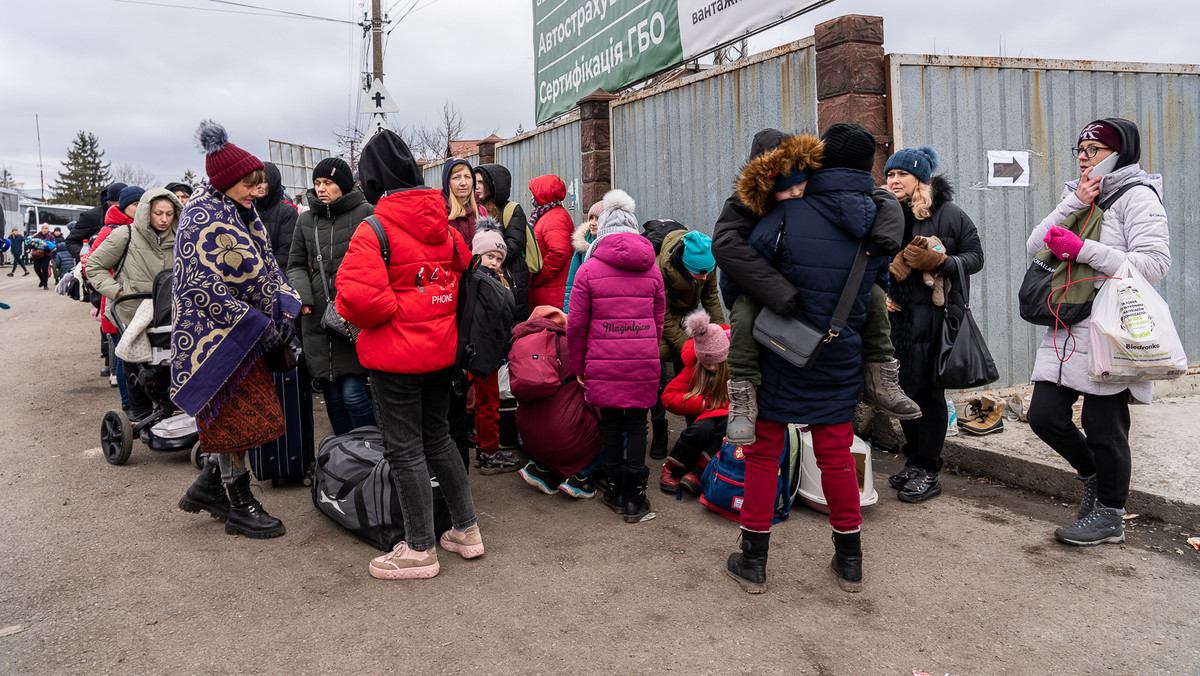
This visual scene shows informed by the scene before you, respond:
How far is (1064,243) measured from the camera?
3850 mm

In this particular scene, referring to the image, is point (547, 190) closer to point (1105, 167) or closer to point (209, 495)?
point (209, 495)

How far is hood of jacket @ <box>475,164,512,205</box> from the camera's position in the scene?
20.4ft

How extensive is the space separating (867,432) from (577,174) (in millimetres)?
5194

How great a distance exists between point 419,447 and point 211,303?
130 cm

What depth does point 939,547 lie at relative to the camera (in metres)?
4.04

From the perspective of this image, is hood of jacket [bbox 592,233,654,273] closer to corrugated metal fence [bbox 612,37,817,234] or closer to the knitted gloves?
corrugated metal fence [bbox 612,37,817,234]

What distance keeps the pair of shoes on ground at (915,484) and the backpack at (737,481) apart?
2.37 feet

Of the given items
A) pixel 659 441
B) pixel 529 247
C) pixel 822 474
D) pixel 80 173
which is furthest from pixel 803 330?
pixel 80 173

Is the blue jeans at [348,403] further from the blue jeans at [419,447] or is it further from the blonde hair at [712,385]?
the blonde hair at [712,385]

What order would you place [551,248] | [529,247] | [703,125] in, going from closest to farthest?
[529,247]
[551,248]
[703,125]

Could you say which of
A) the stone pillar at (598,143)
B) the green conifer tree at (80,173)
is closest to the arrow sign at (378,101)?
the stone pillar at (598,143)

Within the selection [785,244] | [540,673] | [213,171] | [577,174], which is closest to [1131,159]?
[785,244]

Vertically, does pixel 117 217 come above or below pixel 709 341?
above

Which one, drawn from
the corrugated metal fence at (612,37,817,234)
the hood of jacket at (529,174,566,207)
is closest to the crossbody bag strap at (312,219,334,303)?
the hood of jacket at (529,174,566,207)
